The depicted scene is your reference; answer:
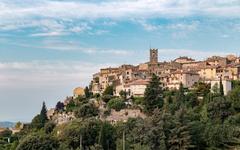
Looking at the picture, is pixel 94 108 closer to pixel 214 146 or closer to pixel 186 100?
pixel 186 100

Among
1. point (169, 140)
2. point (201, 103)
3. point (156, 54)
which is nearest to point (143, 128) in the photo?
point (169, 140)

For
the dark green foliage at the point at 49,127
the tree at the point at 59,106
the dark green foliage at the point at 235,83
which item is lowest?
the dark green foliage at the point at 49,127

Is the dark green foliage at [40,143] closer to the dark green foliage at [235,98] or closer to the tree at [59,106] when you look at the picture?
the dark green foliage at [235,98]

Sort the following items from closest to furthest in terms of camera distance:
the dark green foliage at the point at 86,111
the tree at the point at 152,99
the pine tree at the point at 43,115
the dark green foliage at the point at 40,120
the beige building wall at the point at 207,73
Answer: the tree at the point at 152,99 < the dark green foliage at the point at 86,111 < the dark green foliage at the point at 40,120 < the pine tree at the point at 43,115 < the beige building wall at the point at 207,73

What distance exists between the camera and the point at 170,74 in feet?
206

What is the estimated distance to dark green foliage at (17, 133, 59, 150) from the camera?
40.5 meters

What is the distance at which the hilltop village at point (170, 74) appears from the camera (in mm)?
60656

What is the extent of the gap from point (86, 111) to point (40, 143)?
12.9 meters

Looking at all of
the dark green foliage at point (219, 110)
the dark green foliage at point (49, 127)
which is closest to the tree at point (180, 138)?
the dark green foliage at point (219, 110)

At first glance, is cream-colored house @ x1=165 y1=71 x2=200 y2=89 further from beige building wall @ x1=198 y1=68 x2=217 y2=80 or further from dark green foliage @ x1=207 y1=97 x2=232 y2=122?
dark green foliage @ x1=207 y1=97 x2=232 y2=122

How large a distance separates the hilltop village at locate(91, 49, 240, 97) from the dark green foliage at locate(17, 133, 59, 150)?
21.0 metres

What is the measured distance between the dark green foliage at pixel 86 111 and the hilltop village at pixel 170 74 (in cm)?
873

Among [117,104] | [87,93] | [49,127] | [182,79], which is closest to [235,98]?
[117,104]

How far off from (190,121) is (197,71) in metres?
22.8
